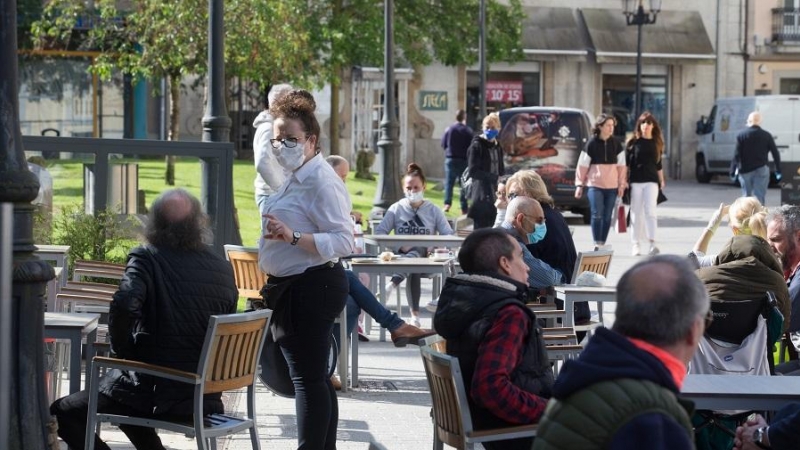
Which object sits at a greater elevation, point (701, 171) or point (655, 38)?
point (655, 38)

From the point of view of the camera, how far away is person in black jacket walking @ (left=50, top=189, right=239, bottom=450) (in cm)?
623

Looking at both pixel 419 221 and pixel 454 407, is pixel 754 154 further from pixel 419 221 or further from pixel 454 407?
pixel 454 407

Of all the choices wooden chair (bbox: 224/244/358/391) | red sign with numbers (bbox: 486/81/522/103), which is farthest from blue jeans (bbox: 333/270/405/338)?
red sign with numbers (bbox: 486/81/522/103)

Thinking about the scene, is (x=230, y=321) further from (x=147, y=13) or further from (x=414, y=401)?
(x=147, y=13)

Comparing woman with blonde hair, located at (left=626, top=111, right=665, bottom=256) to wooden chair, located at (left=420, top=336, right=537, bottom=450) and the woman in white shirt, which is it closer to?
the woman in white shirt

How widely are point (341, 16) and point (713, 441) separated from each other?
24.8m

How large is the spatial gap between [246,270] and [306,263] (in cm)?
312

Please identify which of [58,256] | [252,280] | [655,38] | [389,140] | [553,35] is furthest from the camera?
[655,38]

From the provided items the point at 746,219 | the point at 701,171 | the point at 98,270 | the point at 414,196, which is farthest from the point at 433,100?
the point at 746,219

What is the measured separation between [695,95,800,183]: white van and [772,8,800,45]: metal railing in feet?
20.4

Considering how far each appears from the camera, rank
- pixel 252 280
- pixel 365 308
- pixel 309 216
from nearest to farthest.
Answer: pixel 309 216 < pixel 365 308 < pixel 252 280

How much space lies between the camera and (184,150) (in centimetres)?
1146

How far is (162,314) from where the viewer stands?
20.6 ft

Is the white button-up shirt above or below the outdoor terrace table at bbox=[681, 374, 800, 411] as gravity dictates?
above
